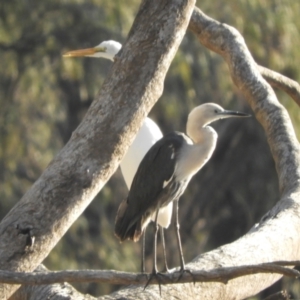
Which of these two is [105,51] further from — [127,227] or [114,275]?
[114,275]

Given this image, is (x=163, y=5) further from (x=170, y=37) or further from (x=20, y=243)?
(x=20, y=243)

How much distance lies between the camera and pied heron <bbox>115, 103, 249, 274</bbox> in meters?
2.46

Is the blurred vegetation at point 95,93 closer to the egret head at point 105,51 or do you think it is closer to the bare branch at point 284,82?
the egret head at point 105,51

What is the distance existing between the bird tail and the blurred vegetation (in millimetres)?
2958

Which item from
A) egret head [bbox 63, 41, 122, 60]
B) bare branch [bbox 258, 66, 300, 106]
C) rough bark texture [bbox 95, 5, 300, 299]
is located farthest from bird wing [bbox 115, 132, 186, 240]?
egret head [bbox 63, 41, 122, 60]

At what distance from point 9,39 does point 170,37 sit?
166 inches

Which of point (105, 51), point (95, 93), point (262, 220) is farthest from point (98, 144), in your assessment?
point (95, 93)

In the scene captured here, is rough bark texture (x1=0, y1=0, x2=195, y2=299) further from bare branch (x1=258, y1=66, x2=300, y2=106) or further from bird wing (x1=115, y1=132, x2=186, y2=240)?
bare branch (x1=258, y1=66, x2=300, y2=106)

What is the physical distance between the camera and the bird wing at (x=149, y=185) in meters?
2.46

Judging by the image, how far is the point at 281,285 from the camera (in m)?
7.07

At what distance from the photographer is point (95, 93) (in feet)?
20.2

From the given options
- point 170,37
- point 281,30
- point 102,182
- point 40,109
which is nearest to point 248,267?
point 102,182

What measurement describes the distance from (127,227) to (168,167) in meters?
0.19

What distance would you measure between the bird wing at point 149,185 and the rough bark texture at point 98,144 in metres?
0.32
